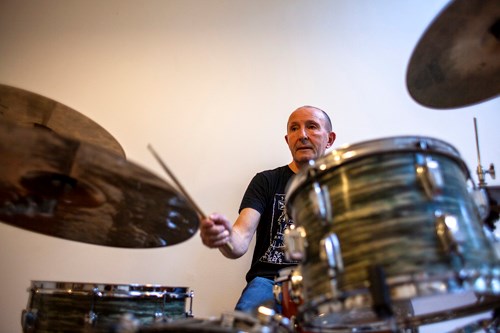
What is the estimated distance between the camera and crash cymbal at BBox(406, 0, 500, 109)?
1129 mm

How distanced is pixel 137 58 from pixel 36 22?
696mm

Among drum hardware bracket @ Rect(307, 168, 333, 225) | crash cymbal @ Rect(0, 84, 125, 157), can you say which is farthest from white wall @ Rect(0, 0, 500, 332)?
drum hardware bracket @ Rect(307, 168, 333, 225)

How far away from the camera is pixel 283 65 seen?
7.20ft

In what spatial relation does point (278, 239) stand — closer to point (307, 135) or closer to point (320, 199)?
point (307, 135)

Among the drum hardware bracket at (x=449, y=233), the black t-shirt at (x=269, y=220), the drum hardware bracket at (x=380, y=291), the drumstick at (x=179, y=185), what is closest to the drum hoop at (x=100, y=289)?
the drumstick at (x=179, y=185)

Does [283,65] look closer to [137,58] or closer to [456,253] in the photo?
[137,58]

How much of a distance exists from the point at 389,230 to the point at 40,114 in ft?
4.18

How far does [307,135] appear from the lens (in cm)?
180

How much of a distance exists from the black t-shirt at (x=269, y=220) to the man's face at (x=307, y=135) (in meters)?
0.14

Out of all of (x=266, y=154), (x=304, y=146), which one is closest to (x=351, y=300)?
(x=304, y=146)

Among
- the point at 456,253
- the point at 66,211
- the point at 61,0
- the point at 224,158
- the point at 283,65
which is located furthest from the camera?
the point at 61,0

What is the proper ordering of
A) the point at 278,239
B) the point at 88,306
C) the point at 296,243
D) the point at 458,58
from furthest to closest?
the point at 278,239, the point at 458,58, the point at 88,306, the point at 296,243

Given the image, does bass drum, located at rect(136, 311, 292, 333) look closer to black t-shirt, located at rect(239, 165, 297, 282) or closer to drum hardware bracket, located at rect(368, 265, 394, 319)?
drum hardware bracket, located at rect(368, 265, 394, 319)

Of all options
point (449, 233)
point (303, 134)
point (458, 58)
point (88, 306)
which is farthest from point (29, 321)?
point (458, 58)
